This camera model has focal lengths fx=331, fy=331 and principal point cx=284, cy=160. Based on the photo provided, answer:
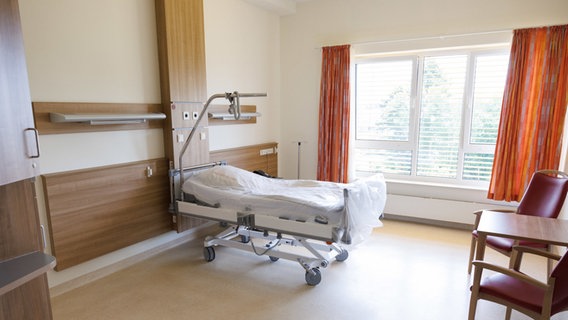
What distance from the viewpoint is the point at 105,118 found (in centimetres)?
278

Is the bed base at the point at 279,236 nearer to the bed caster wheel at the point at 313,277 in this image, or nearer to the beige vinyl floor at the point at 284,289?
the bed caster wheel at the point at 313,277

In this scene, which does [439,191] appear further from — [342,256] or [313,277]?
[313,277]

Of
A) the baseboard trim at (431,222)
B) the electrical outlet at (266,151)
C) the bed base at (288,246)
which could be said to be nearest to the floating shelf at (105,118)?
the bed base at (288,246)

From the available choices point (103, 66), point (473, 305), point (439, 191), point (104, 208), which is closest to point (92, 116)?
point (103, 66)

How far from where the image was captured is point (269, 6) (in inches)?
181

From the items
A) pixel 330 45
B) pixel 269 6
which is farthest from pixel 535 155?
pixel 269 6

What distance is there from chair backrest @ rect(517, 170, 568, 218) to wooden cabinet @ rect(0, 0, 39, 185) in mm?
3534

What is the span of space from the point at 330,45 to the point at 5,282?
436 cm

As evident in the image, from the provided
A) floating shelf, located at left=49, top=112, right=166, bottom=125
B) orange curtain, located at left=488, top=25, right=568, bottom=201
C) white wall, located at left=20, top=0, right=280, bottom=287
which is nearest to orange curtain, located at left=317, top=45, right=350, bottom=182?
white wall, located at left=20, top=0, right=280, bottom=287

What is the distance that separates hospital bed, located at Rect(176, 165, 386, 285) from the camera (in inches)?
104

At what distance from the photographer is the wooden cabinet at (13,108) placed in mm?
1229

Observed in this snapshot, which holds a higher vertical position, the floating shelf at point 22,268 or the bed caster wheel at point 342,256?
the floating shelf at point 22,268

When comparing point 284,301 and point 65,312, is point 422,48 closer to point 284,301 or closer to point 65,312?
point 284,301

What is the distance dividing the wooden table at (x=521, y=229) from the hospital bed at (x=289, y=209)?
2.63 feet
